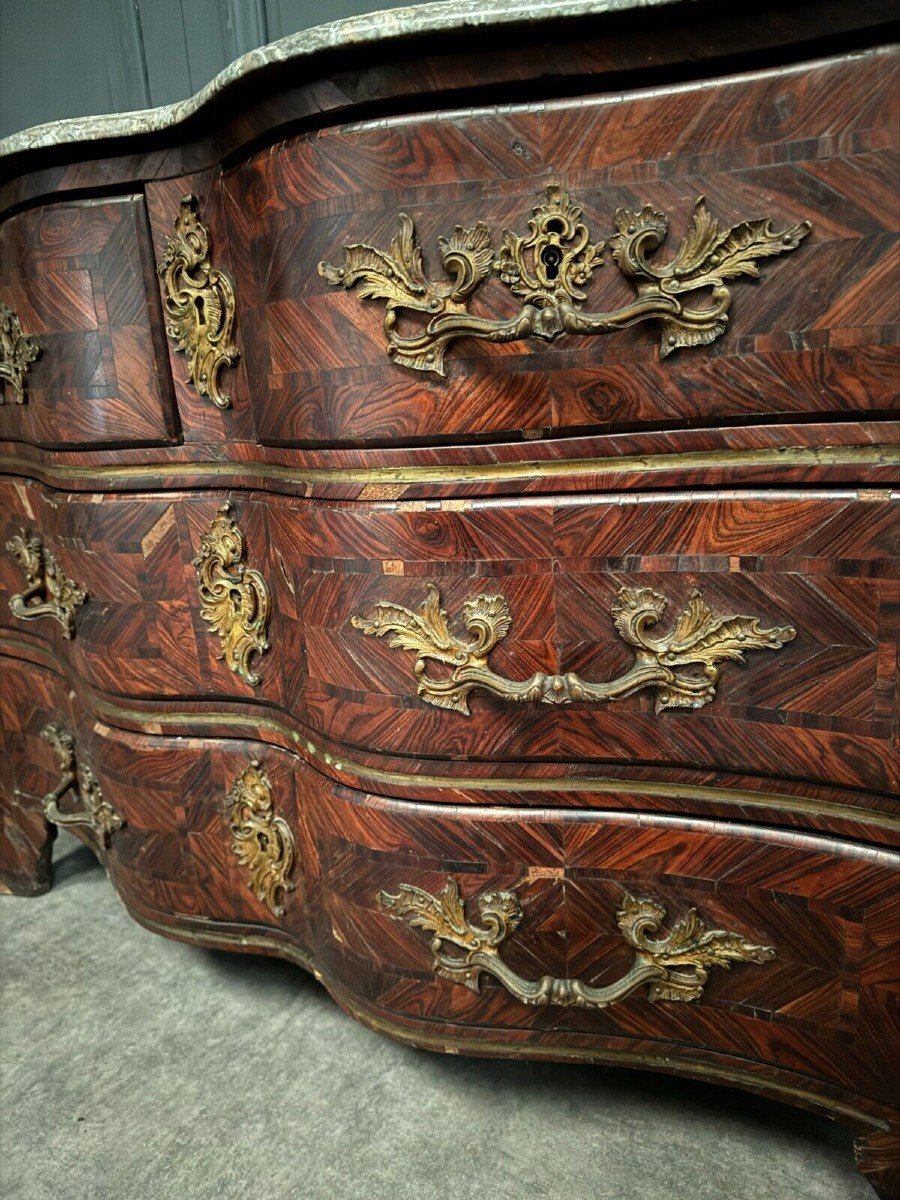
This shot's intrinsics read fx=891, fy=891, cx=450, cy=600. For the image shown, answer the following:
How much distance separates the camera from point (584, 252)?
61cm

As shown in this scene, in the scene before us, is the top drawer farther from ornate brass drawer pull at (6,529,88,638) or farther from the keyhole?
the keyhole

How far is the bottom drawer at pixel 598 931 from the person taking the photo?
69cm

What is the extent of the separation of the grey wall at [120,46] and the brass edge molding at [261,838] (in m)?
0.93

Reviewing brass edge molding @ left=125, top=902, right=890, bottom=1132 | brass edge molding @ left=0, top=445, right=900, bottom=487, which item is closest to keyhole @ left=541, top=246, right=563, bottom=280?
brass edge molding @ left=0, top=445, right=900, bottom=487

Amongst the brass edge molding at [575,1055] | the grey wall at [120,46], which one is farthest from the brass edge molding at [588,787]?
the grey wall at [120,46]

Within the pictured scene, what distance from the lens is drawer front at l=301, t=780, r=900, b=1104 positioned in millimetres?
684

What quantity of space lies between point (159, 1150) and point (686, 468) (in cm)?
83

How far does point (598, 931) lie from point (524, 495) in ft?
1.24

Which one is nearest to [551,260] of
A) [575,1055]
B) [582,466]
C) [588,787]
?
[582,466]

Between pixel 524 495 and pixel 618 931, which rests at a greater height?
pixel 524 495

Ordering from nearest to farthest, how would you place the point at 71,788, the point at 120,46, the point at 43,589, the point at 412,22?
the point at 412,22 < the point at 43,589 < the point at 71,788 < the point at 120,46

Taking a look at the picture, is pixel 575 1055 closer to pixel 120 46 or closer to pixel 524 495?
pixel 524 495

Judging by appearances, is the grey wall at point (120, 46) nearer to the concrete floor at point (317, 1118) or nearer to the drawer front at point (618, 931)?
the drawer front at point (618, 931)

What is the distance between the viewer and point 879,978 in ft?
2.20
